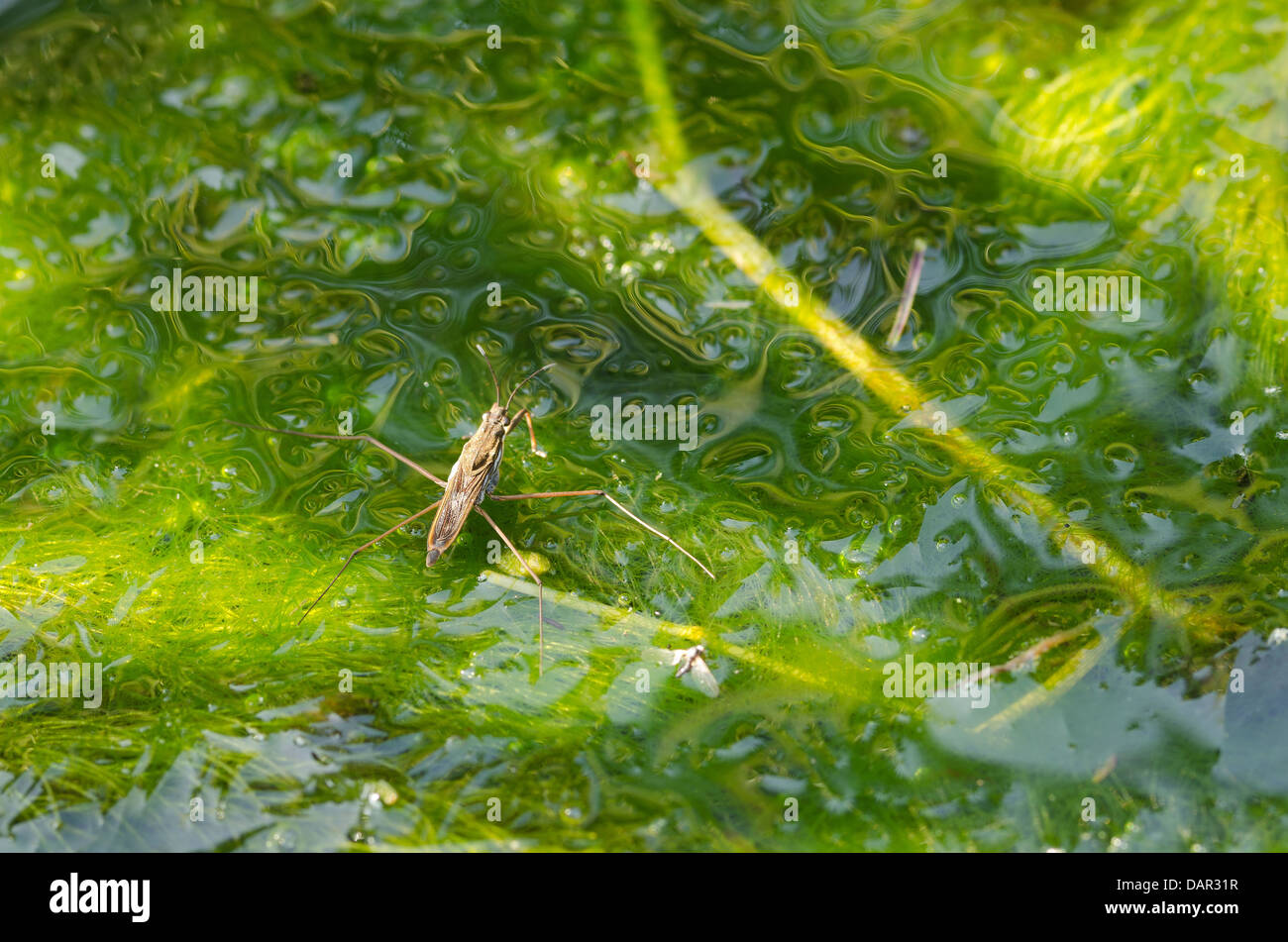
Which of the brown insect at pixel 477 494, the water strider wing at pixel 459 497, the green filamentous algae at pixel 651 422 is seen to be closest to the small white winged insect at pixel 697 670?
the green filamentous algae at pixel 651 422

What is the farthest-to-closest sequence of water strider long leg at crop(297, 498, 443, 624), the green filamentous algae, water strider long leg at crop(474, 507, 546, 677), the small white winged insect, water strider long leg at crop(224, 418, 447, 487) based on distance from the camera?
water strider long leg at crop(224, 418, 447, 487)
water strider long leg at crop(297, 498, 443, 624)
water strider long leg at crop(474, 507, 546, 677)
the small white winged insect
the green filamentous algae

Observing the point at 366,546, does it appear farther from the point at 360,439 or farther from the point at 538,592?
the point at 538,592

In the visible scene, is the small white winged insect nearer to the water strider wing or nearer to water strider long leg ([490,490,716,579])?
water strider long leg ([490,490,716,579])

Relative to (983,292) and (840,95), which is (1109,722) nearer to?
(983,292)

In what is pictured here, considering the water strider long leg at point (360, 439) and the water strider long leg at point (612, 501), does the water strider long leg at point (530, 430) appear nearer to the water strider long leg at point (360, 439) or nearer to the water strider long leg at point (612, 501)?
the water strider long leg at point (612, 501)

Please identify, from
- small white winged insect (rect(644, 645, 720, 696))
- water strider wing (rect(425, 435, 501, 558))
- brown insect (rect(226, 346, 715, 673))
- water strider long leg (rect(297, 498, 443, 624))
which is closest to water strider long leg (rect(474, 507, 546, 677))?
brown insect (rect(226, 346, 715, 673))

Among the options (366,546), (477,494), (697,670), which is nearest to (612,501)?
(477,494)
